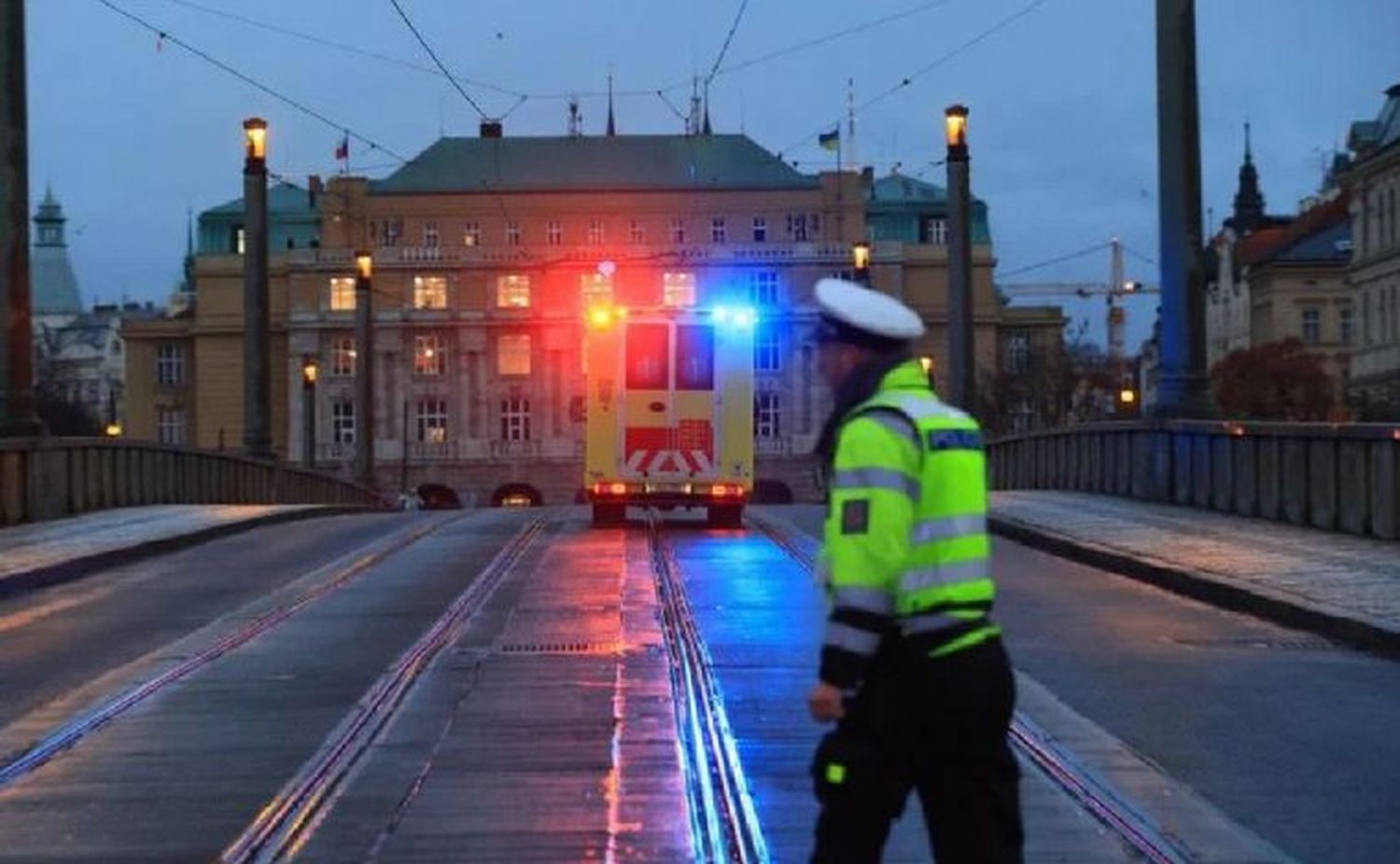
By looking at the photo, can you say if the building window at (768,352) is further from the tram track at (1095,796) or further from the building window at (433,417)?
the tram track at (1095,796)

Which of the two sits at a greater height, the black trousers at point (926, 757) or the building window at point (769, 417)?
the building window at point (769, 417)

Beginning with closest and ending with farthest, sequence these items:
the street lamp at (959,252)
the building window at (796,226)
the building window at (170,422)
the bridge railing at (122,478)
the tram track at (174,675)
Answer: the tram track at (174,675) → the bridge railing at (122,478) → the street lamp at (959,252) → the building window at (796,226) → the building window at (170,422)

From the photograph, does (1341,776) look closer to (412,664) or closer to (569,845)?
(569,845)

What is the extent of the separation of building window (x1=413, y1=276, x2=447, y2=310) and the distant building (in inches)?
1611

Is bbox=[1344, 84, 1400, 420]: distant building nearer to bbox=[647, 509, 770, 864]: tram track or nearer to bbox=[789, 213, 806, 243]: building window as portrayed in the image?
bbox=[789, 213, 806, 243]: building window

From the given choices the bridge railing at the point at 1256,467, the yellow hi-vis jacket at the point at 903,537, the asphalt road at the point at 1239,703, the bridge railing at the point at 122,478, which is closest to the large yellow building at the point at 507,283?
the bridge railing at the point at 122,478

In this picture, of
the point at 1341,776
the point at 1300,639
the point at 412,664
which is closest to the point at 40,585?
the point at 412,664

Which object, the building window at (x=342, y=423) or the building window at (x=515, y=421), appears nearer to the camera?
the building window at (x=515, y=421)

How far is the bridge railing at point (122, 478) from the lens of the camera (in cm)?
2480

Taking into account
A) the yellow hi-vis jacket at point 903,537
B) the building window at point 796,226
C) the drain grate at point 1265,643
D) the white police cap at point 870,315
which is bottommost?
the drain grate at point 1265,643

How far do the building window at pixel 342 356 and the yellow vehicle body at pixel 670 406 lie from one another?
222 ft

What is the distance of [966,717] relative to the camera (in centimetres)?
482

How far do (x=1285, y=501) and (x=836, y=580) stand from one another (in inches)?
724

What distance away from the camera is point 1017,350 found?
90812mm
